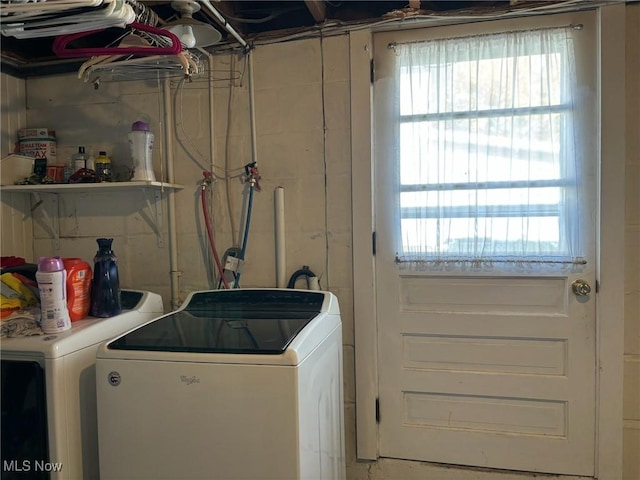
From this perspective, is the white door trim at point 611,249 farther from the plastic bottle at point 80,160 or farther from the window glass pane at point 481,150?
the plastic bottle at point 80,160

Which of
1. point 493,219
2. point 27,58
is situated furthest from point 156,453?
point 27,58

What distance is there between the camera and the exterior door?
1850 millimetres

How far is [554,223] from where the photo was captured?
184cm

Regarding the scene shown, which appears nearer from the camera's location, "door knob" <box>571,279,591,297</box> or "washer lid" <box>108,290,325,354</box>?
"washer lid" <box>108,290,325,354</box>

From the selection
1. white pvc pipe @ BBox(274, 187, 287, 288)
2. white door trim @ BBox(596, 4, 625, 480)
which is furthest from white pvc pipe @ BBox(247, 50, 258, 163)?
white door trim @ BBox(596, 4, 625, 480)

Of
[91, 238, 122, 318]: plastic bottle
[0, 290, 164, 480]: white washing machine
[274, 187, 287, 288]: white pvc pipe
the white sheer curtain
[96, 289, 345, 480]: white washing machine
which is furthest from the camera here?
[274, 187, 287, 288]: white pvc pipe

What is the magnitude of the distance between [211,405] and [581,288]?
57.5 inches

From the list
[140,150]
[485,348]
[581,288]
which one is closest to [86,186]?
[140,150]

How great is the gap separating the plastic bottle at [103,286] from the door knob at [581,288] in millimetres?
1772

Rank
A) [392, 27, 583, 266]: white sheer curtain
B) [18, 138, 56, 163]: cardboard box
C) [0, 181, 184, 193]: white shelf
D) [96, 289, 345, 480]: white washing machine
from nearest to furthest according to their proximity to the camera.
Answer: [96, 289, 345, 480]: white washing machine < [392, 27, 583, 266]: white sheer curtain < [0, 181, 184, 193]: white shelf < [18, 138, 56, 163]: cardboard box

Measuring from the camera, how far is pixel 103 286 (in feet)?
5.55

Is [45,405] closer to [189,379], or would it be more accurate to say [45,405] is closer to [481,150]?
[189,379]

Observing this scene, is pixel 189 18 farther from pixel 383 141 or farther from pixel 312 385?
pixel 312 385

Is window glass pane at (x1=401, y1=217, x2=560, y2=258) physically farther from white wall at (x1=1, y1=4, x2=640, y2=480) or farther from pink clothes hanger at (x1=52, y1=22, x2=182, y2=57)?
pink clothes hanger at (x1=52, y1=22, x2=182, y2=57)
